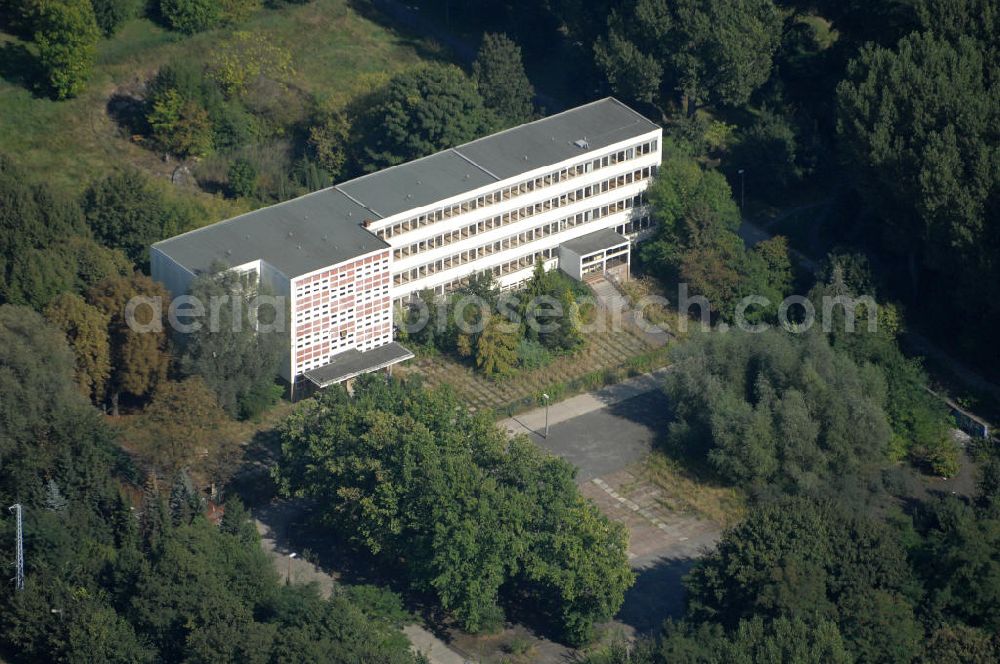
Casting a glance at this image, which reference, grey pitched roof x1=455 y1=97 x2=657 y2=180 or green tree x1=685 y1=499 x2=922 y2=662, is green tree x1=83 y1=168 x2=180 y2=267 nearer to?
grey pitched roof x1=455 y1=97 x2=657 y2=180

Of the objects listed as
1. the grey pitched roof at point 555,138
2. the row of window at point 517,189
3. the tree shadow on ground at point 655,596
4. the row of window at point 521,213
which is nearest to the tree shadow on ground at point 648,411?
the tree shadow on ground at point 655,596

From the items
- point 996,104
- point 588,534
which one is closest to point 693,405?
point 588,534

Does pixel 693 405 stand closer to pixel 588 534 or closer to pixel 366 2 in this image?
pixel 588 534

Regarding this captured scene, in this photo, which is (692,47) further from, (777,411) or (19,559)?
(19,559)

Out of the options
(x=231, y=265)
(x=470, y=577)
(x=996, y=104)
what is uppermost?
(x=996, y=104)

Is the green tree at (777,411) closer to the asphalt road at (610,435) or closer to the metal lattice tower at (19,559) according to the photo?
the asphalt road at (610,435)

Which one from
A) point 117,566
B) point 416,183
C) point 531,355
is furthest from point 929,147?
point 117,566
